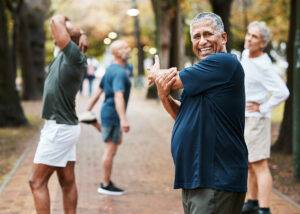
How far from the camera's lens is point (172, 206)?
588 centimetres

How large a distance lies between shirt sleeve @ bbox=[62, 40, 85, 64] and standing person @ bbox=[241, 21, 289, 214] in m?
1.92

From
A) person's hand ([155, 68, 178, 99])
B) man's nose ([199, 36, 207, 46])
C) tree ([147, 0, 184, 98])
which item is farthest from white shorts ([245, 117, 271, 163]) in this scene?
tree ([147, 0, 184, 98])

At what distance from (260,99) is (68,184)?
2248 millimetres

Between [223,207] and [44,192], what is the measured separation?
1996 mm

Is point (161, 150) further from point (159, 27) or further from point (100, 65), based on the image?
point (100, 65)

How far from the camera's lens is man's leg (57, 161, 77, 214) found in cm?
449

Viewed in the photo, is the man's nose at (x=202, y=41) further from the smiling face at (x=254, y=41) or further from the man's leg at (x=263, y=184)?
the man's leg at (x=263, y=184)

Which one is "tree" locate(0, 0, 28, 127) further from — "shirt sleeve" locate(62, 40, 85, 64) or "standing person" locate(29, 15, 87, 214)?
"shirt sleeve" locate(62, 40, 85, 64)

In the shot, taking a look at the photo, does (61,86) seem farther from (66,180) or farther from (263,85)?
(263,85)

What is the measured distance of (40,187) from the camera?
13.9 feet

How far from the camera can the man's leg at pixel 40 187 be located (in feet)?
13.8

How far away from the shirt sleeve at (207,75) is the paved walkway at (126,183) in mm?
3141

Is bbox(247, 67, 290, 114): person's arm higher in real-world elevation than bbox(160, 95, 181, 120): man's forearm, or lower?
lower

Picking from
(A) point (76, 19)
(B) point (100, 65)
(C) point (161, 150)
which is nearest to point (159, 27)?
(C) point (161, 150)
